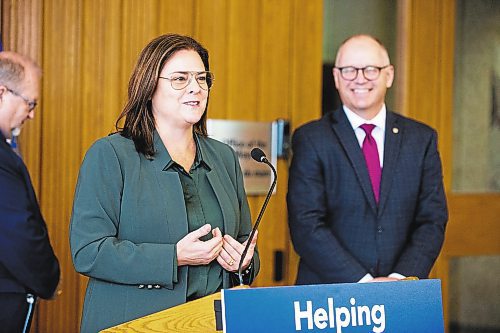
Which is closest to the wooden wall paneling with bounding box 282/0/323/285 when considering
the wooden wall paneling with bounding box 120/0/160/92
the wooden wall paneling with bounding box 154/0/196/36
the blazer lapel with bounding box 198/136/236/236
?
the wooden wall paneling with bounding box 154/0/196/36

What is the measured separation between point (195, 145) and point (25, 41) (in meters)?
1.28

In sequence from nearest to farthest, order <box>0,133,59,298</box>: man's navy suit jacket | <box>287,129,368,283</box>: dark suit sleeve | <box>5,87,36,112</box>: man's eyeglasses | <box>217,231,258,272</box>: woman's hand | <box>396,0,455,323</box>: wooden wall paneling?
<box>217,231,258,272</box>: woman's hand < <box>0,133,59,298</box>: man's navy suit jacket < <box>5,87,36,112</box>: man's eyeglasses < <box>287,129,368,283</box>: dark suit sleeve < <box>396,0,455,323</box>: wooden wall paneling

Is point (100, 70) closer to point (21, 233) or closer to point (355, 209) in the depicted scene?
point (21, 233)

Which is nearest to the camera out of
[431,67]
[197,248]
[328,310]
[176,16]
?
[328,310]

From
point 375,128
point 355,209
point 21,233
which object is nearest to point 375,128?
point 375,128

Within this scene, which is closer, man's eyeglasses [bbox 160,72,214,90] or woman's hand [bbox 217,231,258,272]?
woman's hand [bbox 217,231,258,272]

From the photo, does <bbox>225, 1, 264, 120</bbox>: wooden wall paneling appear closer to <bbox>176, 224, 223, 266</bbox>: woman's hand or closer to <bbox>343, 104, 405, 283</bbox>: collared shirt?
<bbox>343, 104, 405, 283</bbox>: collared shirt

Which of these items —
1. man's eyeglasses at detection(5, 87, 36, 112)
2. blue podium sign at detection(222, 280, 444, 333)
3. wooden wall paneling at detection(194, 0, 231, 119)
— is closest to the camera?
blue podium sign at detection(222, 280, 444, 333)

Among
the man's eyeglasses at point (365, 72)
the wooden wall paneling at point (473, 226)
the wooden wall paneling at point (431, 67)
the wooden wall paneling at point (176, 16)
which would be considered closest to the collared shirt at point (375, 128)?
the man's eyeglasses at point (365, 72)

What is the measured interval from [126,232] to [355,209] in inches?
45.5

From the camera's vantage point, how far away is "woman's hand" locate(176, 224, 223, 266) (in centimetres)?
232

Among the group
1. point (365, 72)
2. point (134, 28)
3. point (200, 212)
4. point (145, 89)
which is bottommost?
point (200, 212)

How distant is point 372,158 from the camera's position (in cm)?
335

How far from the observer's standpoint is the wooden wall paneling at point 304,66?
4.43m
